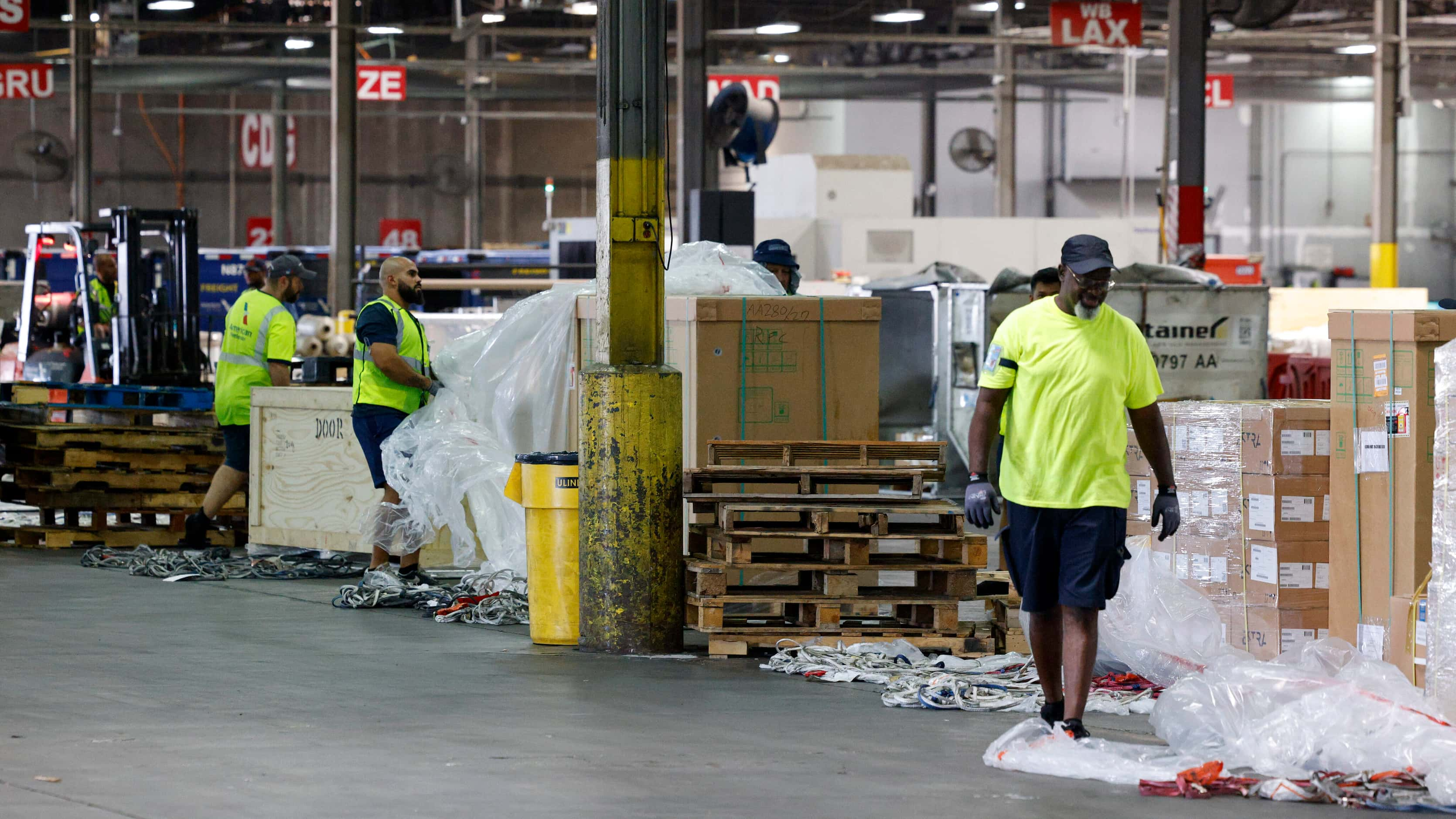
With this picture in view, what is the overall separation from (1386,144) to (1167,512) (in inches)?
949

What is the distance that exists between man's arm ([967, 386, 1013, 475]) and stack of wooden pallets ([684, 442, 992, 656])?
1.73 m

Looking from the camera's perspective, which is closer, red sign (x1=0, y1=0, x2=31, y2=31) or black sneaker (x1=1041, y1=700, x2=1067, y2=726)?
black sneaker (x1=1041, y1=700, x2=1067, y2=726)

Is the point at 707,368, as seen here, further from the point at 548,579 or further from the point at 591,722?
the point at 591,722

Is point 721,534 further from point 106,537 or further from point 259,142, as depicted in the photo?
point 259,142

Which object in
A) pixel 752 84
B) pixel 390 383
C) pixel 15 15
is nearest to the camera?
pixel 390 383

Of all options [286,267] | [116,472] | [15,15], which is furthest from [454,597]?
[15,15]

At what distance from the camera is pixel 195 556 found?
35.7ft

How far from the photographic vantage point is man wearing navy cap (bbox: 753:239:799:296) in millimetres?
10070

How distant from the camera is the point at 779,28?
31.0 m

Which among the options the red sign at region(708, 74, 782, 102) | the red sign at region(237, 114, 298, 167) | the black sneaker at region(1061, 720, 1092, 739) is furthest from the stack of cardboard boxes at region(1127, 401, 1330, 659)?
the red sign at region(237, 114, 298, 167)

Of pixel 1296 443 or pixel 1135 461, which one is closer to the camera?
pixel 1296 443

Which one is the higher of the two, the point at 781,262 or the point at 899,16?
the point at 899,16

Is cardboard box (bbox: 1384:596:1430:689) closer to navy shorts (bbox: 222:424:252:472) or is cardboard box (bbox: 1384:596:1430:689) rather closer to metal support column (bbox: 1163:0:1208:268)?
navy shorts (bbox: 222:424:252:472)

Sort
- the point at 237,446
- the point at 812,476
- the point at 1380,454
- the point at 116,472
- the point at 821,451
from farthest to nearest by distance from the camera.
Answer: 1. the point at 116,472
2. the point at 237,446
3. the point at 821,451
4. the point at 812,476
5. the point at 1380,454
